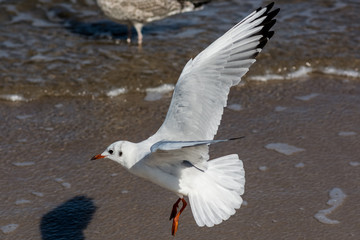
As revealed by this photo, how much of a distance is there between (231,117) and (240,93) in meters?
0.53

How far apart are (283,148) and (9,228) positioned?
2.01m

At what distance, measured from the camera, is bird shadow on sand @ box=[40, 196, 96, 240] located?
148 inches

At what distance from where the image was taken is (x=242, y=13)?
7691 mm

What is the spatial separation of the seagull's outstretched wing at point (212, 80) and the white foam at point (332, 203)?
32.7 inches

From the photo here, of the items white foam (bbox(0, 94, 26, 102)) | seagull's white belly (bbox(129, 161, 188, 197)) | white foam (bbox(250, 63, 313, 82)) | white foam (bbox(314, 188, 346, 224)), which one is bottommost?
white foam (bbox(0, 94, 26, 102))

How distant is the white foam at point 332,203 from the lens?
3.81 meters

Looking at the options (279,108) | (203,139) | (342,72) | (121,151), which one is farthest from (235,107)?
(121,151)

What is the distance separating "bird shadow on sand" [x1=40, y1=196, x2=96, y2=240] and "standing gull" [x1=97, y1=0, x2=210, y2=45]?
10.8 feet

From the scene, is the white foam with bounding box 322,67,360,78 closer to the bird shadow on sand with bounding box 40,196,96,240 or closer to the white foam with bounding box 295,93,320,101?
the white foam with bounding box 295,93,320,101

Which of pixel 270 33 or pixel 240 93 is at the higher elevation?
pixel 270 33

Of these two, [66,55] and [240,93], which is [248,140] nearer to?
[240,93]

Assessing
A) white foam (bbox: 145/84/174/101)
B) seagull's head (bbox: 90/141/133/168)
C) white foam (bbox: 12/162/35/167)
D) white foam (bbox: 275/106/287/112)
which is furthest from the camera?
white foam (bbox: 145/84/174/101)

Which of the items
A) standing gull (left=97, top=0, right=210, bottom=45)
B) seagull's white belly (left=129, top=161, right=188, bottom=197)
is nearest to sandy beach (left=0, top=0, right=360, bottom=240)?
standing gull (left=97, top=0, right=210, bottom=45)

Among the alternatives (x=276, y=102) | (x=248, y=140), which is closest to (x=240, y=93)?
(x=276, y=102)
